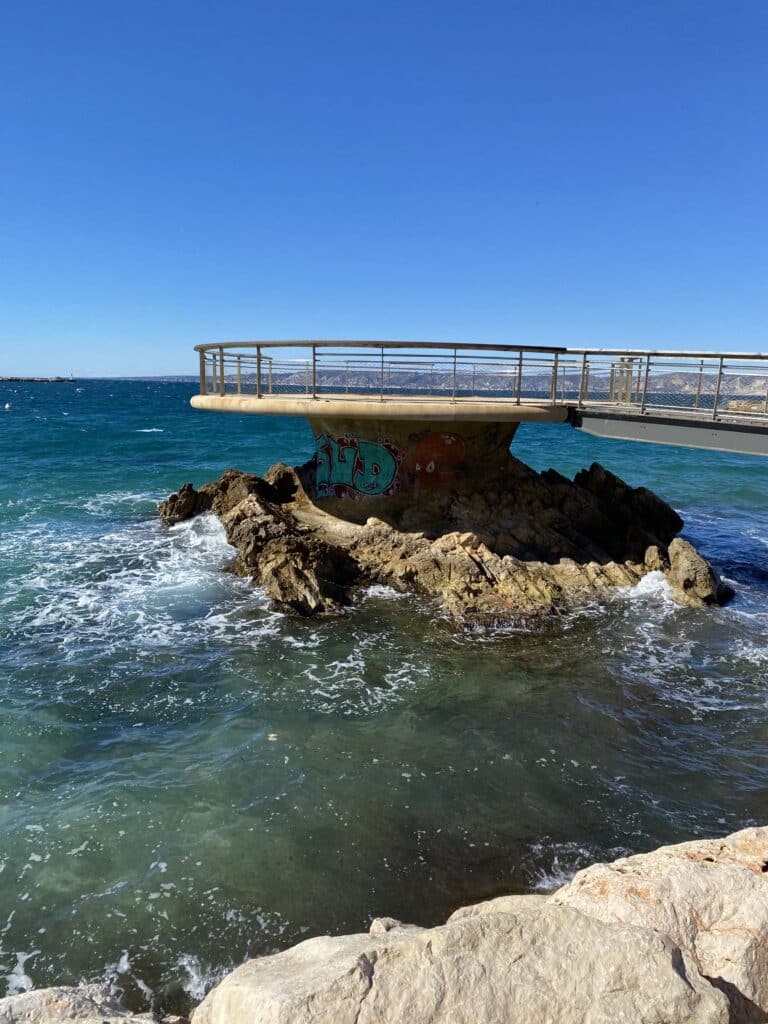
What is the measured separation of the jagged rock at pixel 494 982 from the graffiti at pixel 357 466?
39.6ft

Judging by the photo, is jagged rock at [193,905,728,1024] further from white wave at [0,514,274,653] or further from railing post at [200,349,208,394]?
railing post at [200,349,208,394]

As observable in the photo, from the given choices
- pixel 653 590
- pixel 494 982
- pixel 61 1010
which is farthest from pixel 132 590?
pixel 494 982

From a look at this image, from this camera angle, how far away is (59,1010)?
13.3ft

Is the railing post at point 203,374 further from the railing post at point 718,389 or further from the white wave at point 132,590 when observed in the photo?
the railing post at point 718,389

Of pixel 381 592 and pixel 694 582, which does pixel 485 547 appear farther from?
pixel 694 582

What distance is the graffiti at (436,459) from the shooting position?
1537cm

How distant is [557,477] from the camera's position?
17281 millimetres

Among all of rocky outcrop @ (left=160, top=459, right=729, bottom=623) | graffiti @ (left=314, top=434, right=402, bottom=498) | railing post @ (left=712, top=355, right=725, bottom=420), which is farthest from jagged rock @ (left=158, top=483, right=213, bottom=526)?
railing post @ (left=712, top=355, right=725, bottom=420)

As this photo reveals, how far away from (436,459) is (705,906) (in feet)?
38.8

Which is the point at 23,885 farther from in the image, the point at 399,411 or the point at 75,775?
the point at 399,411

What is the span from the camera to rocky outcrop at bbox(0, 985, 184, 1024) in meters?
3.95

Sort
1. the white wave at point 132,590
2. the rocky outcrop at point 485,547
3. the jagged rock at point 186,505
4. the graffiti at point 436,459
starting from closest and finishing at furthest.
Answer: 1. the white wave at point 132,590
2. the rocky outcrop at point 485,547
3. the graffiti at point 436,459
4. the jagged rock at point 186,505

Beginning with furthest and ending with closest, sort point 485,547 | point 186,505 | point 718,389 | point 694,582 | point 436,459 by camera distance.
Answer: point 186,505
point 436,459
point 485,547
point 694,582
point 718,389

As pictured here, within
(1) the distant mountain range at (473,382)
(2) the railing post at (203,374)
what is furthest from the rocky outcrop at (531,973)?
(2) the railing post at (203,374)
